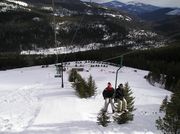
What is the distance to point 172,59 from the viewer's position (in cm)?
12338

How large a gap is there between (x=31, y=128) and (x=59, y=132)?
5.60 feet

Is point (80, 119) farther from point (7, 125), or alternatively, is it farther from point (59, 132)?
point (7, 125)

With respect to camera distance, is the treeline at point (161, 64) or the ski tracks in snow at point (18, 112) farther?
the treeline at point (161, 64)

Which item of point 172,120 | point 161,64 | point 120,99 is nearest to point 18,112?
point 120,99

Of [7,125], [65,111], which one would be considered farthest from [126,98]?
[7,125]

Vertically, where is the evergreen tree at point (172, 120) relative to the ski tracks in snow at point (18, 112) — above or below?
above

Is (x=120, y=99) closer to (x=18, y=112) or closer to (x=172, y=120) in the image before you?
(x=172, y=120)

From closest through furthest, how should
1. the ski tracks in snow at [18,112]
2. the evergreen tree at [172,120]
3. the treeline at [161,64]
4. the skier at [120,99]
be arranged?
the evergreen tree at [172,120] < the ski tracks in snow at [18,112] < the skier at [120,99] < the treeline at [161,64]

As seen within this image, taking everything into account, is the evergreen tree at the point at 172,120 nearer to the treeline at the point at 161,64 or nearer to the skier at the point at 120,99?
the skier at the point at 120,99

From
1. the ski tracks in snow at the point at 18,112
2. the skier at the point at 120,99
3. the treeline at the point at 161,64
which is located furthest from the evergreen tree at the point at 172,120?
the treeline at the point at 161,64

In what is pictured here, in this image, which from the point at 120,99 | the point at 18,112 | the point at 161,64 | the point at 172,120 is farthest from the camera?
the point at 161,64

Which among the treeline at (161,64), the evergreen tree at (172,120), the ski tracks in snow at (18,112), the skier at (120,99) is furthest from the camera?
the treeline at (161,64)

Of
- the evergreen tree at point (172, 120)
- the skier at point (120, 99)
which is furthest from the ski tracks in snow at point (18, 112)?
the evergreen tree at point (172, 120)

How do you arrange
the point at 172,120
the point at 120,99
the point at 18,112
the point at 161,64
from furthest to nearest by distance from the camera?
the point at 161,64 < the point at 18,112 < the point at 120,99 < the point at 172,120
